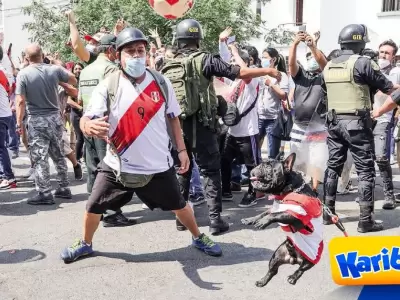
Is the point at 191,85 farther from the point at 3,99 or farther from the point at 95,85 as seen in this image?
the point at 3,99

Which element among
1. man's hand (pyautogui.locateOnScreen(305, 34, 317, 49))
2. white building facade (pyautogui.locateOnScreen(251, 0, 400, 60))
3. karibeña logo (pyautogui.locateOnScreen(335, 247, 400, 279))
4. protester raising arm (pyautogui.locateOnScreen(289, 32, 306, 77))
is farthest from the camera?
white building facade (pyautogui.locateOnScreen(251, 0, 400, 60))

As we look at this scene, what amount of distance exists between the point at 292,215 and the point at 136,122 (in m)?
1.80

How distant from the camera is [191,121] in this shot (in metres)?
4.96

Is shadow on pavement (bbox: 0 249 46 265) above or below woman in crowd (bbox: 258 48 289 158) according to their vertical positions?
below

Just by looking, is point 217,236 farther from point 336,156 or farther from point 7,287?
point 7,287

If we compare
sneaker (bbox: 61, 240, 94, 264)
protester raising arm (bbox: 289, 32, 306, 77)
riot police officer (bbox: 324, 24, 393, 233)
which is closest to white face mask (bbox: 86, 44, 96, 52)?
protester raising arm (bbox: 289, 32, 306, 77)

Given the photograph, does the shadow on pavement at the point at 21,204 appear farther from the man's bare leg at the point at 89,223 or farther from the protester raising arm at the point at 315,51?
the protester raising arm at the point at 315,51

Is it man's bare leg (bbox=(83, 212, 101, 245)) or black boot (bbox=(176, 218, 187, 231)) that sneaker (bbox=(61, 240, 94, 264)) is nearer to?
man's bare leg (bbox=(83, 212, 101, 245))

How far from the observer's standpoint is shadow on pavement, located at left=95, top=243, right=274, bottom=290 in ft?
14.3

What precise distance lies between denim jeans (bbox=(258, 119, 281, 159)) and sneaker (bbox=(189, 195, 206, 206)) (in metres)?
1.12

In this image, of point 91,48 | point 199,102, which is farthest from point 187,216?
point 91,48

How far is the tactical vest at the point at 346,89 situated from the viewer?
16.2 feet

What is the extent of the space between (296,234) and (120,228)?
10.4 feet

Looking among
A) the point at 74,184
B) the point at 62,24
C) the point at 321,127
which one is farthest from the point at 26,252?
the point at 62,24
